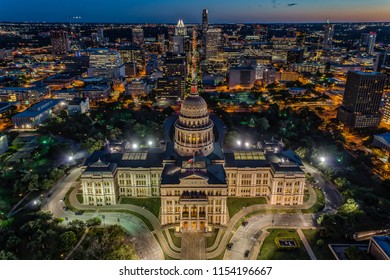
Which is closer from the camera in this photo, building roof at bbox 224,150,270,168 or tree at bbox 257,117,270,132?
building roof at bbox 224,150,270,168

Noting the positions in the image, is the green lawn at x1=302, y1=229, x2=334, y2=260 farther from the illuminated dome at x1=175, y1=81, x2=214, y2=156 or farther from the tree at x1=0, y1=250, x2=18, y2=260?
the tree at x1=0, y1=250, x2=18, y2=260

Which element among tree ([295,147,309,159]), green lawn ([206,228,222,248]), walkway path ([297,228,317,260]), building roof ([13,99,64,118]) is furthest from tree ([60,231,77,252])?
building roof ([13,99,64,118])

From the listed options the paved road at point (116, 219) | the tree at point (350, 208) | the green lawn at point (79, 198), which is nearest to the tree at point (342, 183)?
the tree at point (350, 208)

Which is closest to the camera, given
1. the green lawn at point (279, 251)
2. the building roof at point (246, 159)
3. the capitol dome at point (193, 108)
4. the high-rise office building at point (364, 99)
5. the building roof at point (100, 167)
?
the green lawn at point (279, 251)

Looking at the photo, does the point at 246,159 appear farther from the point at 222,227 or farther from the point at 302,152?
the point at 302,152

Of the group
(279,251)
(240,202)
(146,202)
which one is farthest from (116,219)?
(279,251)

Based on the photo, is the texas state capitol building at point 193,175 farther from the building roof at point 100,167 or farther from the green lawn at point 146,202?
the green lawn at point 146,202
